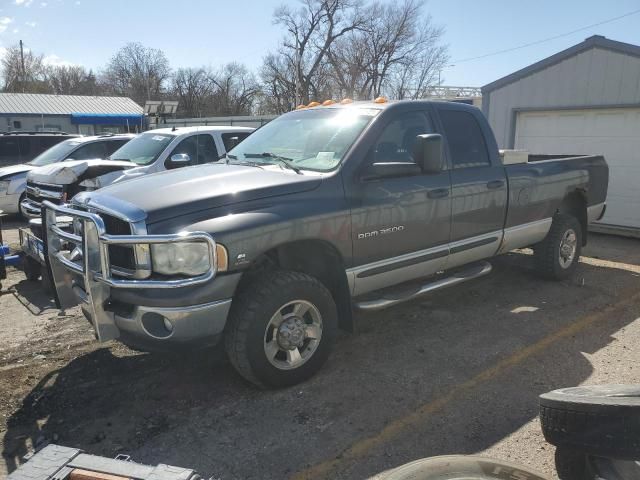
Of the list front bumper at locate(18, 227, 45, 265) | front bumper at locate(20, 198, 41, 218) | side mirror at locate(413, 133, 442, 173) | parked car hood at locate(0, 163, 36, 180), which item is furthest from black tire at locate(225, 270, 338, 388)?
parked car hood at locate(0, 163, 36, 180)

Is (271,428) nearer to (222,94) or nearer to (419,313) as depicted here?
(419,313)

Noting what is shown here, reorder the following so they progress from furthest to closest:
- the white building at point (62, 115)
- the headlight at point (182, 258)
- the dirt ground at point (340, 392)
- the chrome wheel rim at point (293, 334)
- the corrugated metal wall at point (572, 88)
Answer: the white building at point (62, 115)
the corrugated metal wall at point (572, 88)
the chrome wheel rim at point (293, 334)
the headlight at point (182, 258)
the dirt ground at point (340, 392)

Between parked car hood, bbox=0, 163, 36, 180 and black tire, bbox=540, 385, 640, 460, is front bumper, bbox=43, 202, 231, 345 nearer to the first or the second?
black tire, bbox=540, 385, 640, 460

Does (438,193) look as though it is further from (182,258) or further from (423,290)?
(182,258)

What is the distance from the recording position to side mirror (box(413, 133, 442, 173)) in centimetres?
419

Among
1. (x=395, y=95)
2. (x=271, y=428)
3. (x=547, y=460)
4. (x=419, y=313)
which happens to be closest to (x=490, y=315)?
(x=419, y=313)

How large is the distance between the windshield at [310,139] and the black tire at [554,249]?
309cm

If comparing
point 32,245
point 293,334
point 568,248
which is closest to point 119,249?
point 293,334

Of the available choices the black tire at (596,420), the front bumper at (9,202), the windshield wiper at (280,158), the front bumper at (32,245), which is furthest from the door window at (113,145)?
the black tire at (596,420)

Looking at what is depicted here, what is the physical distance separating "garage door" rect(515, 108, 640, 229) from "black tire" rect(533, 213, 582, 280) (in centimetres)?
362

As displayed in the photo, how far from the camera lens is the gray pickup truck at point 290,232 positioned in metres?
3.20

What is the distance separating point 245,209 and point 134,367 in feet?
5.67

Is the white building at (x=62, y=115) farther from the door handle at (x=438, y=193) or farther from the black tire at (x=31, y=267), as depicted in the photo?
the door handle at (x=438, y=193)

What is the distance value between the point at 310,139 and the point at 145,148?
17.7 feet
